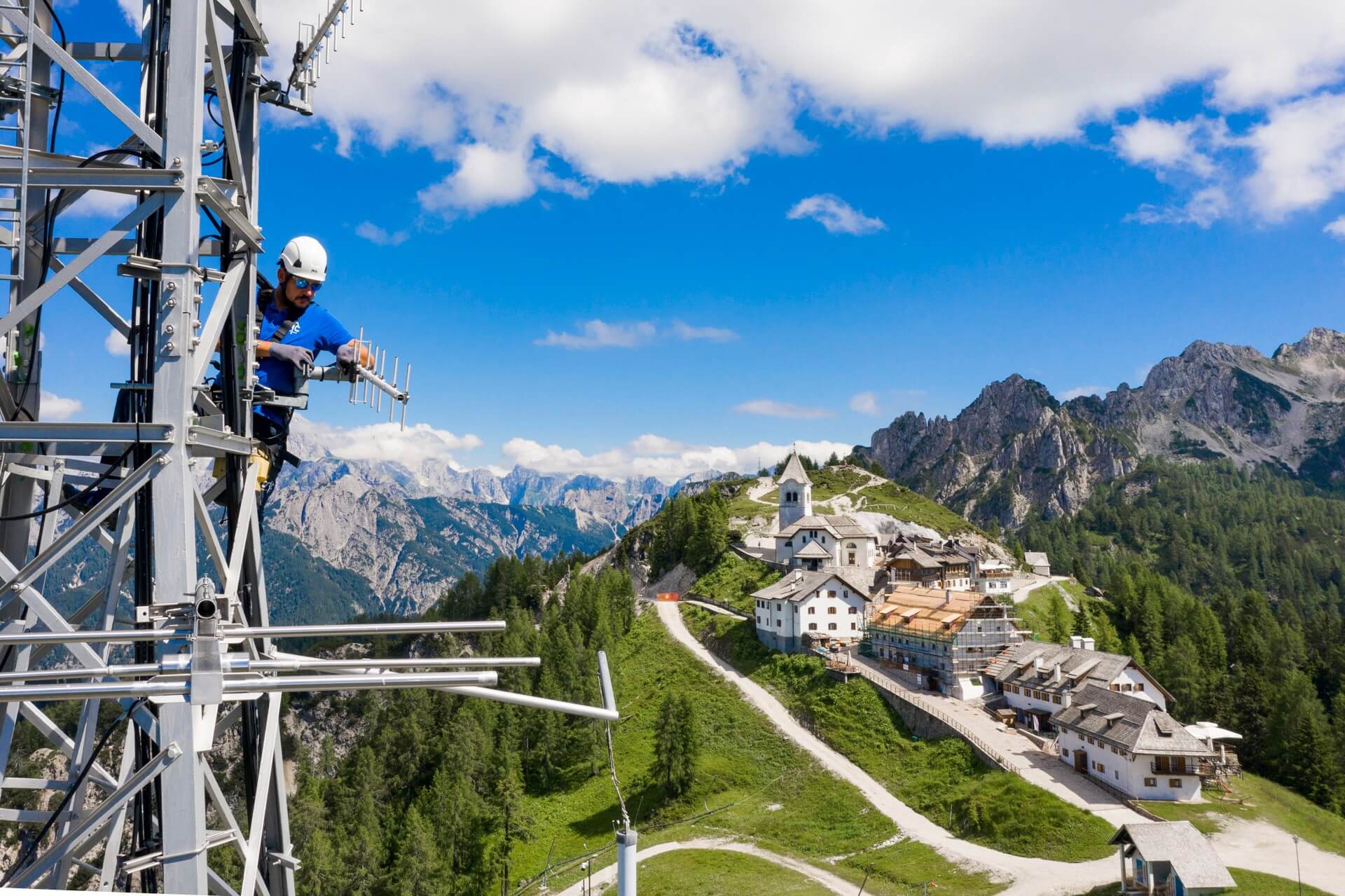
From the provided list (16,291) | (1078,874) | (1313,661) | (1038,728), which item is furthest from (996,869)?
(1313,661)

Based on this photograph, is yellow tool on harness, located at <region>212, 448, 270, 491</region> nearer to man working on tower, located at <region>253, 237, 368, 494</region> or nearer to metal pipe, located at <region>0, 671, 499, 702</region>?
man working on tower, located at <region>253, 237, 368, 494</region>

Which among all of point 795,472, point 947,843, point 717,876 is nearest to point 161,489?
point 717,876

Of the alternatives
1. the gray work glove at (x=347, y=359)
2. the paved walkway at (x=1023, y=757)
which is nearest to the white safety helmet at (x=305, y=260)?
the gray work glove at (x=347, y=359)

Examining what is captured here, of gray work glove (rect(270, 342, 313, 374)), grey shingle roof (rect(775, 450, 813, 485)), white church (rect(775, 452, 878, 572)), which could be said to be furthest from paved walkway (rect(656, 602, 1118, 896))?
gray work glove (rect(270, 342, 313, 374))

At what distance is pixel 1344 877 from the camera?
34.8 meters

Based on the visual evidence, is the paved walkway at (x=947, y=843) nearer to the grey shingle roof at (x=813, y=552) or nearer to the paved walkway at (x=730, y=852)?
the paved walkway at (x=730, y=852)

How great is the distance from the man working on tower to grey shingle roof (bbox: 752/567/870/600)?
62.4m

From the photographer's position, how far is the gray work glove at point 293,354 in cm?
969

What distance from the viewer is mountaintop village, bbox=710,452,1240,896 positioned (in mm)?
42281

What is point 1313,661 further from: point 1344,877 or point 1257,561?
point 1257,561

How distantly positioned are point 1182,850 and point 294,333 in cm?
3992

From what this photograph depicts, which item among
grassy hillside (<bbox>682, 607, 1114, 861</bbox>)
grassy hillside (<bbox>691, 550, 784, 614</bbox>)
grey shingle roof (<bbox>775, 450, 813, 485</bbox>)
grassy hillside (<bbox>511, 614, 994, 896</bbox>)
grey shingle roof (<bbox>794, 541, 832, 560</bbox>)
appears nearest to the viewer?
grassy hillside (<bbox>682, 607, 1114, 861</bbox>)

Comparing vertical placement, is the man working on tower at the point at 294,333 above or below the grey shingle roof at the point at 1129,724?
above

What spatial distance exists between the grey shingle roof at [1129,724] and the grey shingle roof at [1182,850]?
8.23m
